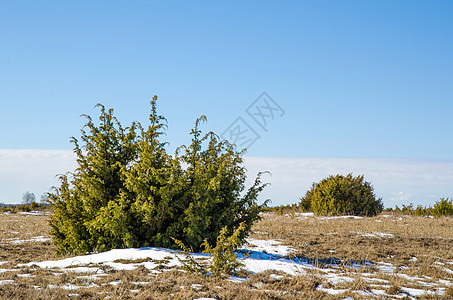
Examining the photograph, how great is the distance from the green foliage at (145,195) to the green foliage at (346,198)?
14566 millimetres

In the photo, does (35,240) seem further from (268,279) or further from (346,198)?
(346,198)

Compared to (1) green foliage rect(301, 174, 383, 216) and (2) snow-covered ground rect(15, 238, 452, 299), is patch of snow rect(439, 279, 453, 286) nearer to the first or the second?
(2) snow-covered ground rect(15, 238, 452, 299)

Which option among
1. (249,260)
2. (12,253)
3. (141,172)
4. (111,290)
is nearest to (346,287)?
(249,260)

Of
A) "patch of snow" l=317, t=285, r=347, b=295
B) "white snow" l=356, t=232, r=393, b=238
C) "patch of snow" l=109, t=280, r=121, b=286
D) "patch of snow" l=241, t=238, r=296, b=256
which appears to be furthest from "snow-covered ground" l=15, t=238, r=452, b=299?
"white snow" l=356, t=232, r=393, b=238

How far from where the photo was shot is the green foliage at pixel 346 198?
77.5 feet

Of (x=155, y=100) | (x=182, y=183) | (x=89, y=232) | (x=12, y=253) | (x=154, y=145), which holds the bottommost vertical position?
(x=12, y=253)

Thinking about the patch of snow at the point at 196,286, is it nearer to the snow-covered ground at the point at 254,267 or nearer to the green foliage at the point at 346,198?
the snow-covered ground at the point at 254,267

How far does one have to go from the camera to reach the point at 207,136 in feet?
32.5

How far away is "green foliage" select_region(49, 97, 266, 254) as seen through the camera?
918 centimetres

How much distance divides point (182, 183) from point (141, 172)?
107 cm

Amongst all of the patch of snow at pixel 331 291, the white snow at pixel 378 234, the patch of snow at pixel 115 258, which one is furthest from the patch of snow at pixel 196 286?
the white snow at pixel 378 234

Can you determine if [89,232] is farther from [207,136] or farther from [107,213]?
[207,136]

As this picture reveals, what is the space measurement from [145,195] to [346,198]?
58.7ft

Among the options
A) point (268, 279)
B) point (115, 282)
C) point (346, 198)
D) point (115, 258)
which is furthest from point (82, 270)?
point (346, 198)
